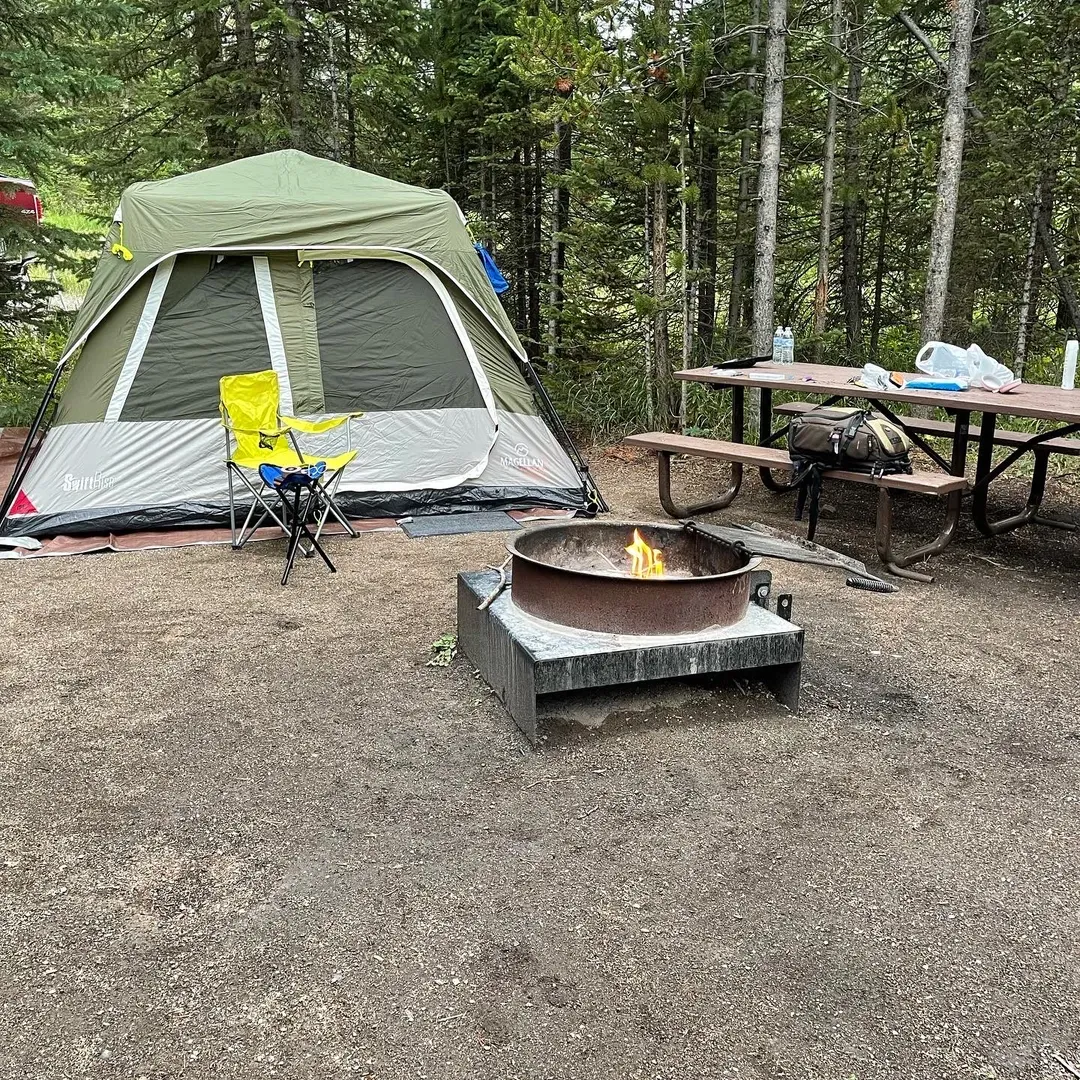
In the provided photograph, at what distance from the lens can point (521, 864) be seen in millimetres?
2365

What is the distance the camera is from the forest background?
6.98 metres

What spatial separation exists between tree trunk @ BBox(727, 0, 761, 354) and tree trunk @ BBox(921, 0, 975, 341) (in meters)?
1.69

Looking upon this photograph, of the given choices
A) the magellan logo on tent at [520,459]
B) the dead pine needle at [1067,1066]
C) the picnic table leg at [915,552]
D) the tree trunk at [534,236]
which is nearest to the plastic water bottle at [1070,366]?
the picnic table leg at [915,552]

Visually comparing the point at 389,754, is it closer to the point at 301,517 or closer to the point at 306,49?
the point at 301,517

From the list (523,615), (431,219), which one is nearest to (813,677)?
(523,615)

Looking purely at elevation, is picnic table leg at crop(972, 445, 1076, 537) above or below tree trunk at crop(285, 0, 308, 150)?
below

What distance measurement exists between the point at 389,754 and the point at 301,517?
221 centimetres

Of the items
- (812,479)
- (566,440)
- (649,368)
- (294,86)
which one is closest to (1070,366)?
(812,479)

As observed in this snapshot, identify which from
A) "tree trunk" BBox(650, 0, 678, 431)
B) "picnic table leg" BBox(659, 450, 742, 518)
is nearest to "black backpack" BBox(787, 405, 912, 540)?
"picnic table leg" BBox(659, 450, 742, 518)

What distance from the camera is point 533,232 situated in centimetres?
994

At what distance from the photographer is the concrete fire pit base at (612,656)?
2889 mm

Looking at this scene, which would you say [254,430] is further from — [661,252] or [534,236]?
[534,236]

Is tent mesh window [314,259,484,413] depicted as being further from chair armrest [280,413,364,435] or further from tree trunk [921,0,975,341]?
tree trunk [921,0,975,341]

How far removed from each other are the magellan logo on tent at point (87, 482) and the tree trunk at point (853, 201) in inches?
239
